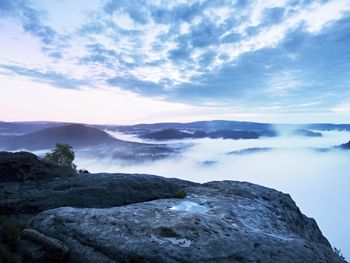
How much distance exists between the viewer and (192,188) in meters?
19.8

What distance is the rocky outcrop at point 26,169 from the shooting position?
20641 millimetres

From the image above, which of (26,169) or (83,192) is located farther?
(26,169)

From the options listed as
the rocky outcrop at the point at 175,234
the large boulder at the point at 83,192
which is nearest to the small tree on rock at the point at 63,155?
the large boulder at the point at 83,192

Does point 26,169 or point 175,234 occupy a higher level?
point 26,169

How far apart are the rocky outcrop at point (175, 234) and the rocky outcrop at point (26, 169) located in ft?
25.9

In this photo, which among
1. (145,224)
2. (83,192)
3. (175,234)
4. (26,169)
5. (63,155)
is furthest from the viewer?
(63,155)

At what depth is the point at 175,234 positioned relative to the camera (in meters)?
11.9

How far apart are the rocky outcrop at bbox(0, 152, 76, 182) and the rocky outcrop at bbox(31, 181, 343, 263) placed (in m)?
7.89

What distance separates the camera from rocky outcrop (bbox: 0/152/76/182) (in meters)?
20.6

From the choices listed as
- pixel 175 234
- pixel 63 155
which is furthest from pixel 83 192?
pixel 63 155

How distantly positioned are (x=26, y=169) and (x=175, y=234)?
13899 mm

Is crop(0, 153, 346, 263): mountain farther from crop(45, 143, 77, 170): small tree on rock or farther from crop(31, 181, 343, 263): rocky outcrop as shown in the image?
crop(45, 143, 77, 170): small tree on rock

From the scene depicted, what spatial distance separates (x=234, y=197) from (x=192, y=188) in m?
2.80

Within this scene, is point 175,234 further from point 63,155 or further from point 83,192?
point 63,155
